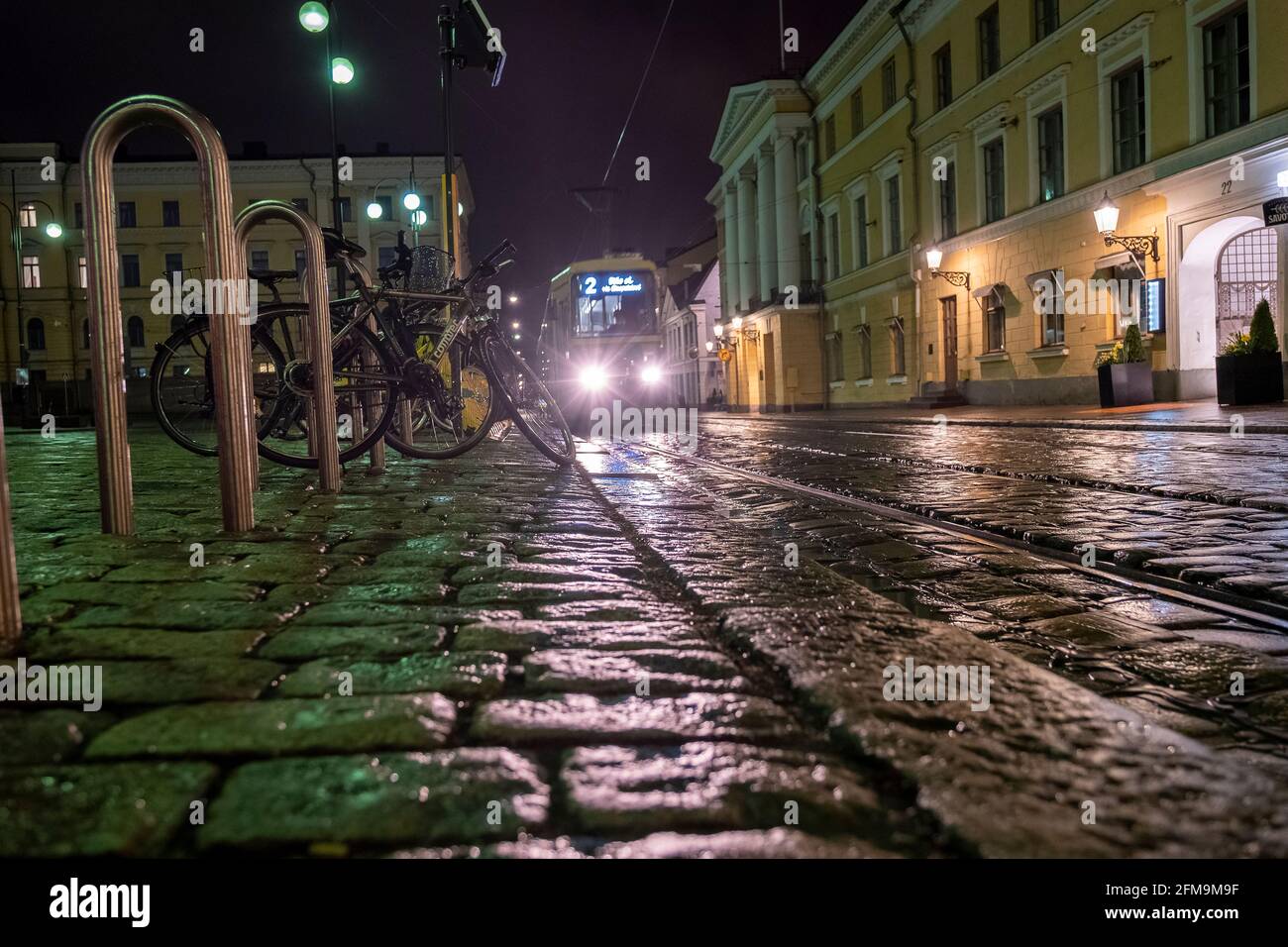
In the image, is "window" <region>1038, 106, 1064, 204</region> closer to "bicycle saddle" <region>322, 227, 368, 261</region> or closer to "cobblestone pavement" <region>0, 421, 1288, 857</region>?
"bicycle saddle" <region>322, 227, 368, 261</region>

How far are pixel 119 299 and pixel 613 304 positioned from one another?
19499mm

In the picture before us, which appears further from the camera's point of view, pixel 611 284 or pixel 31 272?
pixel 31 272

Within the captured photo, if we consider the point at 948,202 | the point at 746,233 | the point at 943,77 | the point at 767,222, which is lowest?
the point at 948,202

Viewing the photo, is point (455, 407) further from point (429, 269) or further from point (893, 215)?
point (893, 215)

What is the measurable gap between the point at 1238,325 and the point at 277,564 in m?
21.6

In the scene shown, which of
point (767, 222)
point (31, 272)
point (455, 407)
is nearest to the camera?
point (455, 407)

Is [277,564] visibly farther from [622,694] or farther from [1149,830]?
[1149,830]

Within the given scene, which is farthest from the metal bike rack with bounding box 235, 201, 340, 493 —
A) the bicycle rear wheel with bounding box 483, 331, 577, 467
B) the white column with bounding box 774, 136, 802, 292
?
the white column with bounding box 774, 136, 802, 292

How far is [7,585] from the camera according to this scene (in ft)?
8.66

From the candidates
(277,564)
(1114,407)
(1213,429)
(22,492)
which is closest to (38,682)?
(277,564)

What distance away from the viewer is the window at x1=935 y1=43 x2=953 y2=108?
94.6 ft

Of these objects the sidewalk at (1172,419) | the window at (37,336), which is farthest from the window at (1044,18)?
the window at (37,336)

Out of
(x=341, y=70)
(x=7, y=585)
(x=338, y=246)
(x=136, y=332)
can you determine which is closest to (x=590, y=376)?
(x=341, y=70)

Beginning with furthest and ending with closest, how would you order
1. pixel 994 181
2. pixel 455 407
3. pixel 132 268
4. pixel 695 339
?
1. pixel 695 339
2. pixel 132 268
3. pixel 994 181
4. pixel 455 407
